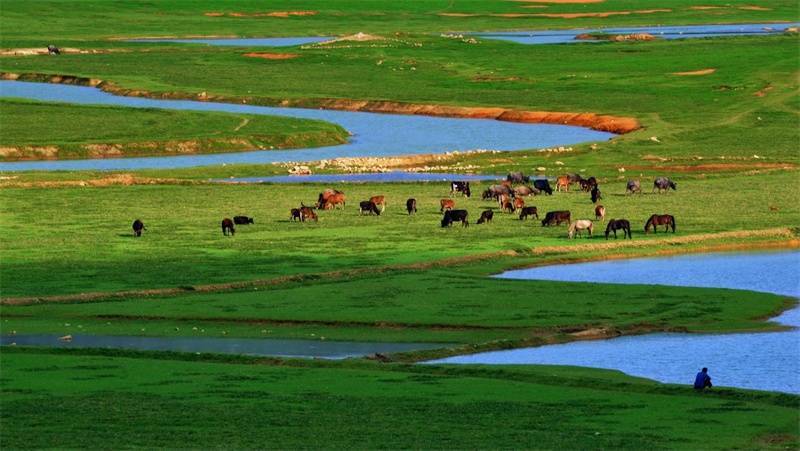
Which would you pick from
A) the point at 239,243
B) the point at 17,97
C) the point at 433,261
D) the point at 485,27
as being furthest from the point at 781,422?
the point at 485,27

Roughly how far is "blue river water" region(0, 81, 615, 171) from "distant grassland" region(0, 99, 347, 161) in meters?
1.41

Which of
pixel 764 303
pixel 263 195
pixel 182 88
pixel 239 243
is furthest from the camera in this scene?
pixel 182 88

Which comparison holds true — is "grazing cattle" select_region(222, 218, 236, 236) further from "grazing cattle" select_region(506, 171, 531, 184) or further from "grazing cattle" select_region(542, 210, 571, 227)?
"grazing cattle" select_region(506, 171, 531, 184)

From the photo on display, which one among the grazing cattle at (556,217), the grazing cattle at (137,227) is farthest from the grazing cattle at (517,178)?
the grazing cattle at (137,227)

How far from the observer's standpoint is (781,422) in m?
28.5

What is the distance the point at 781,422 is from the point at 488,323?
12.1 meters

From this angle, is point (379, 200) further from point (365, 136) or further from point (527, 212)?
point (365, 136)

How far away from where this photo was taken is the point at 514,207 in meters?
59.3

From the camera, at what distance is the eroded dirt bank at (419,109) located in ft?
323

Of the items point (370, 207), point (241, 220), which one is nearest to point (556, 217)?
point (370, 207)

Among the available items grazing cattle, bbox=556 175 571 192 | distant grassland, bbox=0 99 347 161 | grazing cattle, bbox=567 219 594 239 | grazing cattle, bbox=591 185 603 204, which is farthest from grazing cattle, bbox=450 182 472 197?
distant grassland, bbox=0 99 347 161

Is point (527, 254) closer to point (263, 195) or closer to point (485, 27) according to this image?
point (263, 195)

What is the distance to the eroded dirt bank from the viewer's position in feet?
323

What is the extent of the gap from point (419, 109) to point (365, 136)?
48.0ft
